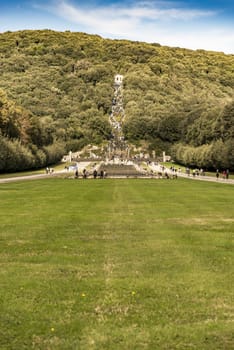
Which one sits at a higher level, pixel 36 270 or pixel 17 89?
pixel 17 89

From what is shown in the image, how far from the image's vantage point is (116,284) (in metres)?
10.1

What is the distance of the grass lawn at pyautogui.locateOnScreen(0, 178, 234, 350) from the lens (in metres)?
7.50

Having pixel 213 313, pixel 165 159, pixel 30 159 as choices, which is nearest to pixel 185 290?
pixel 213 313

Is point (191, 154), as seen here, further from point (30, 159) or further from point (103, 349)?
point (103, 349)

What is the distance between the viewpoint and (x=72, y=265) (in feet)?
38.4

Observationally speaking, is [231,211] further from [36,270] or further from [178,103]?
[178,103]

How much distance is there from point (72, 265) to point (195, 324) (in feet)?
14.4

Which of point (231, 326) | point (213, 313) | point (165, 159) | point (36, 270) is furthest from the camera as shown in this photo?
point (165, 159)

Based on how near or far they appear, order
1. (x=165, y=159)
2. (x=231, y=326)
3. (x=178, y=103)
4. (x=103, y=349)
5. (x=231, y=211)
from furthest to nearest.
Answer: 1. (x=178, y=103)
2. (x=165, y=159)
3. (x=231, y=211)
4. (x=231, y=326)
5. (x=103, y=349)

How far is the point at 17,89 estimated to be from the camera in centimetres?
19412

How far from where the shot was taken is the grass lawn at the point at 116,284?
7496mm

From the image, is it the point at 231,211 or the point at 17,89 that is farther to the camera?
the point at 17,89

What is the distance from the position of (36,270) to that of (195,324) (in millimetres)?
4522

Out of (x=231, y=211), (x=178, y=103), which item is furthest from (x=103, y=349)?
(x=178, y=103)
